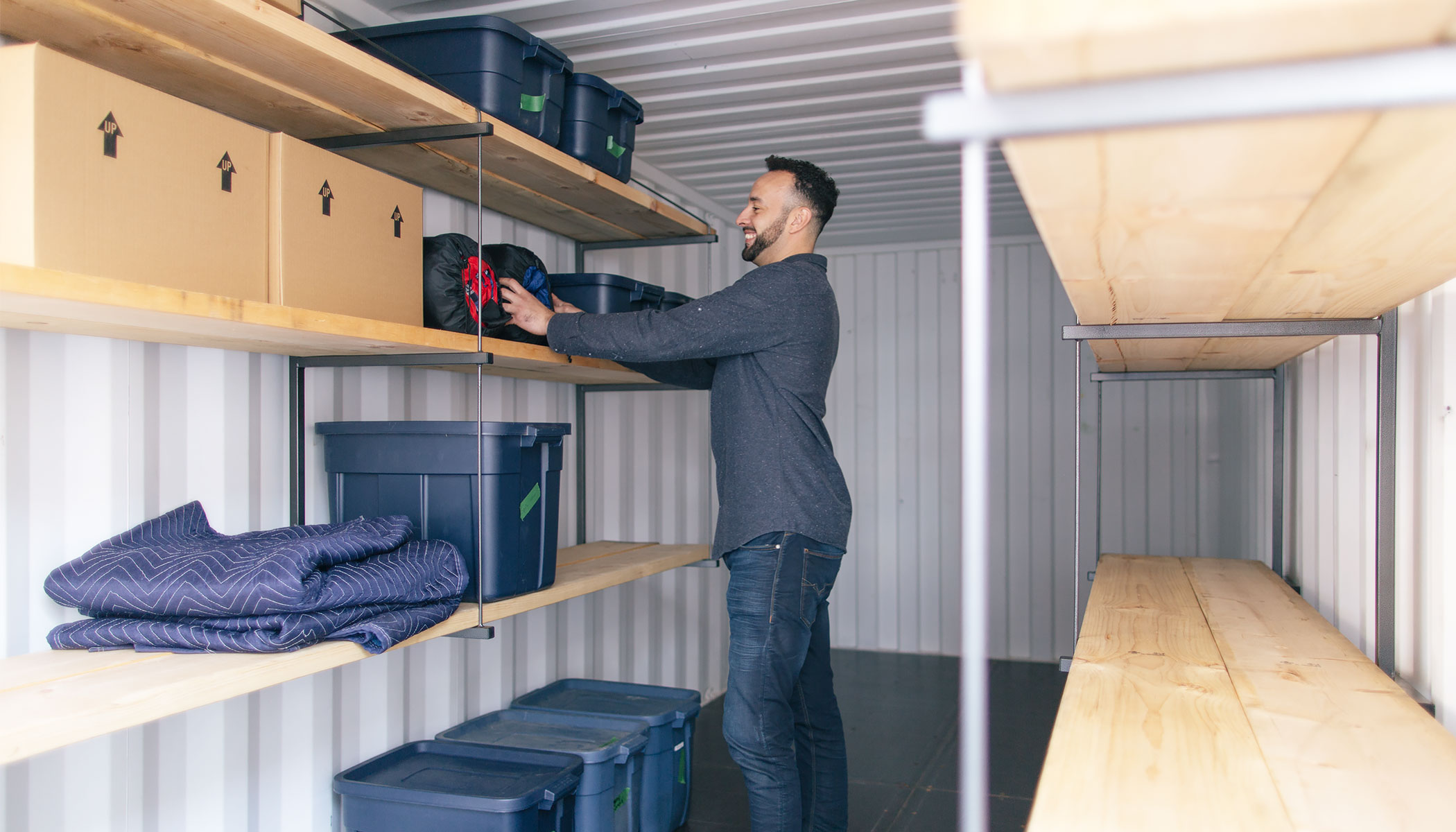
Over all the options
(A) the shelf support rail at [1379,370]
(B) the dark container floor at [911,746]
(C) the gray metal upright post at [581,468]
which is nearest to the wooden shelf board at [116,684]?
(A) the shelf support rail at [1379,370]

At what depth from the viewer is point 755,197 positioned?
297cm

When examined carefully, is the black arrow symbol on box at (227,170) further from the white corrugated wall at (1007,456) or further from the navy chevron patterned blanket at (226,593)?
the white corrugated wall at (1007,456)

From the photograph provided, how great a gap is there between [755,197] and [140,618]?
1952 millimetres

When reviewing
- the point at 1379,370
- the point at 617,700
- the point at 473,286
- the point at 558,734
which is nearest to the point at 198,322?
the point at 473,286

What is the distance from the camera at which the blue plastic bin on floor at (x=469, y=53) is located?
2486 mm

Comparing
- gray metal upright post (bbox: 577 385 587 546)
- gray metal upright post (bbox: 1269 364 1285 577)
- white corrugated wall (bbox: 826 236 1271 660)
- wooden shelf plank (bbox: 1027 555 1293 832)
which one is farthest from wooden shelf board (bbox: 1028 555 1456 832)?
white corrugated wall (bbox: 826 236 1271 660)

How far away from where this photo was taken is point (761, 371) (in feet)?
8.87

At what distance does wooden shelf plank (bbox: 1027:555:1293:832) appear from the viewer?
116 cm

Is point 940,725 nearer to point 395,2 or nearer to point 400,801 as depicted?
point 400,801

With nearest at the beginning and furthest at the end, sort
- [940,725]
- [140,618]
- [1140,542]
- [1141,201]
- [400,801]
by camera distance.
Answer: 1. [1141,201]
2. [140,618]
3. [400,801]
4. [940,725]
5. [1140,542]

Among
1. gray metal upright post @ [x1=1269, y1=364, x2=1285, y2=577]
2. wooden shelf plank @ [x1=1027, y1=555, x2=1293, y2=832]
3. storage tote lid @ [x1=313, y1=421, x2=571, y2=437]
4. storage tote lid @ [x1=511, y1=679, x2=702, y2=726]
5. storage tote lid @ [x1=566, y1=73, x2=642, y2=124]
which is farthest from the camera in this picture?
gray metal upright post @ [x1=1269, y1=364, x2=1285, y2=577]

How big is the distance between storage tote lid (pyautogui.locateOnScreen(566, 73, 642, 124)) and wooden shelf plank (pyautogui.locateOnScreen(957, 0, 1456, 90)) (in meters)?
2.40

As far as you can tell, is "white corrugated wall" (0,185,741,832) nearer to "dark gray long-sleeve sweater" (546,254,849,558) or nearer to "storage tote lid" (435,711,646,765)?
"storage tote lid" (435,711,646,765)

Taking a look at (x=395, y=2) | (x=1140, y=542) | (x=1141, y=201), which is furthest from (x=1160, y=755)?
(x=1140, y=542)
